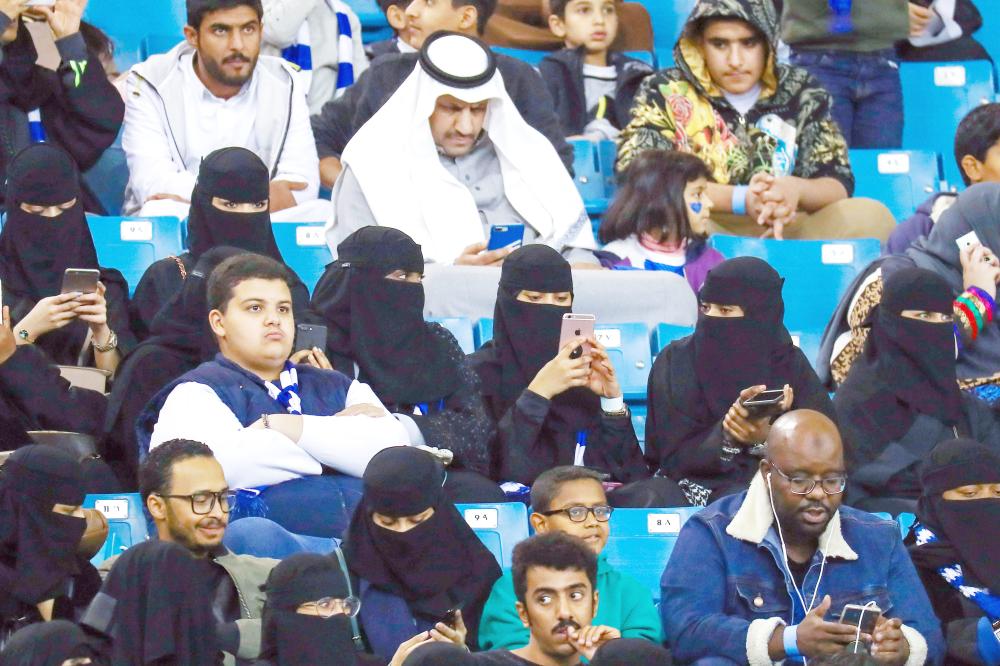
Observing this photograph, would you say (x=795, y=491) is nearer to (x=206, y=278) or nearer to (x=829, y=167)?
(x=206, y=278)

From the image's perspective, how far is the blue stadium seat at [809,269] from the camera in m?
8.52

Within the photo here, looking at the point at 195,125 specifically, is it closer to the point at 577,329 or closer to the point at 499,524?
the point at 577,329

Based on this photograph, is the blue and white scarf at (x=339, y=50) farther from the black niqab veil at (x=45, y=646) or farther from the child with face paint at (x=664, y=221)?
the black niqab veil at (x=45, y=646)

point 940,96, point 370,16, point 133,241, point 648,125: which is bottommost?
point 133,241

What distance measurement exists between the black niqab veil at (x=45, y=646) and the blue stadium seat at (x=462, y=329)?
8.68 feet

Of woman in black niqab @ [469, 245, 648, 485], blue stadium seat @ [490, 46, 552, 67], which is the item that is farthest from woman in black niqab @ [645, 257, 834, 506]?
blue stadium seat @ [490, 46, 552, 67]

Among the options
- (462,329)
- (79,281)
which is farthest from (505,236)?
(79,281)

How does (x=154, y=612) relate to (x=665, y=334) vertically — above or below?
below

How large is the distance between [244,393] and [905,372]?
83.4 inches

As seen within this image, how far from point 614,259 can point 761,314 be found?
135 cm

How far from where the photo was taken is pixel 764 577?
20.0ft

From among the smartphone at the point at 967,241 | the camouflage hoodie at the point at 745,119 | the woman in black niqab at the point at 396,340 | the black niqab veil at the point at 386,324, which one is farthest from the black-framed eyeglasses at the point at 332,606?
the camouflage hoodie at the point at 745,119

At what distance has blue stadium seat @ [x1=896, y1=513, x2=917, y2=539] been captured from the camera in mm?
6699

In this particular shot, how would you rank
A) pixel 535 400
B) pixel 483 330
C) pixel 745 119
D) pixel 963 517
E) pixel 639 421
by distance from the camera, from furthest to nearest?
pixel 745 119 → pixel 483 330 → pixel 639 421 → pixel 535 400 → pixel 963 517
